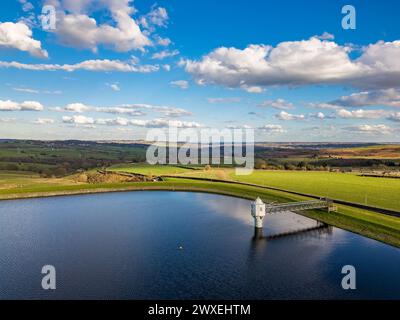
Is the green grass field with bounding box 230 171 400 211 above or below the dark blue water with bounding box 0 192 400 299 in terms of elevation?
above

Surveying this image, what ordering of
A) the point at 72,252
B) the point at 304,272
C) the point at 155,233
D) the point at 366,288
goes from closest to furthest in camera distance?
1. the point at 366,288
2. the point at 304,272
3. the point at 72,252
4. the point at 155,233

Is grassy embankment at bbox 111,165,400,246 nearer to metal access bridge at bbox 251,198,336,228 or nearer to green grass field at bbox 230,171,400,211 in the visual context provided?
green grass field at bbox 230,171,400,211

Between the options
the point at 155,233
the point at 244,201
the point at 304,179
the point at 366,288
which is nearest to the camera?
the point at 366,288

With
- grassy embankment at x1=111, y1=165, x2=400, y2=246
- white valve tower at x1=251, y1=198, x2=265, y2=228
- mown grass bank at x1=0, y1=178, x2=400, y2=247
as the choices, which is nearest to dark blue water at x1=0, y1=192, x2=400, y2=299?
white valve tower at x1=251, y1=198, x2=265, y2=228

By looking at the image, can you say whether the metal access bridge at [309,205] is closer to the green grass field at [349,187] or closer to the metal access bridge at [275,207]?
the metal access bridge at [275,207]

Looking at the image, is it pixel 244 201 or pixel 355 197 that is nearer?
pixel 355 197

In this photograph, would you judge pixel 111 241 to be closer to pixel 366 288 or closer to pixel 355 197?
pixel 366 288

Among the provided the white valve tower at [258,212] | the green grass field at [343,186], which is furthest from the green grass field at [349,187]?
the white valve tower at [258,212]

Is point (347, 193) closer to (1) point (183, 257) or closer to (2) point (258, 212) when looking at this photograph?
(2) point (258, 212)
